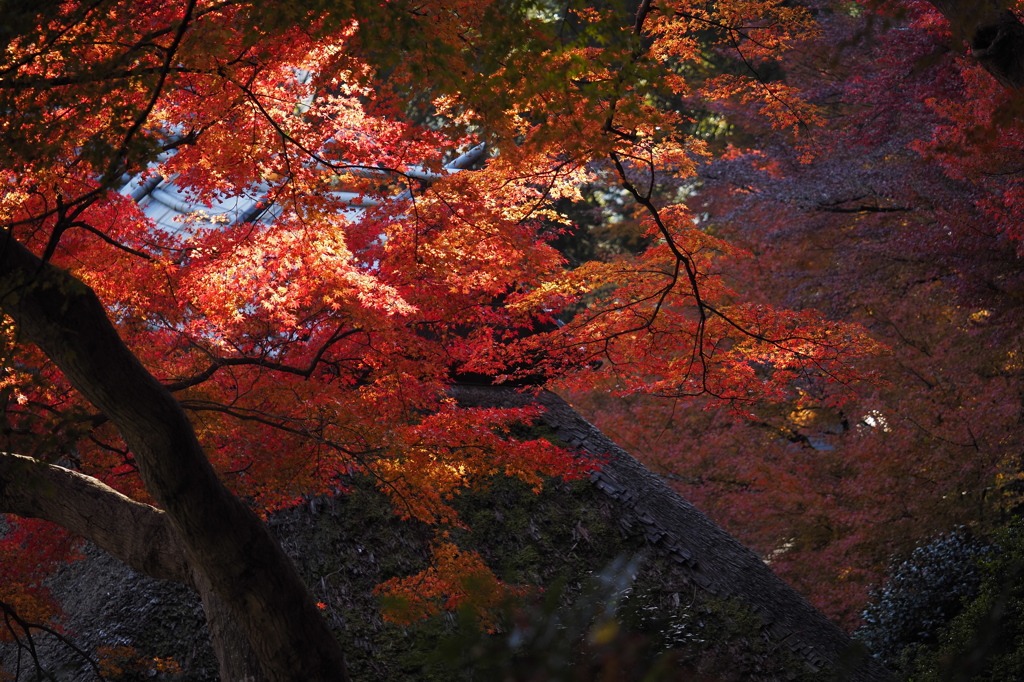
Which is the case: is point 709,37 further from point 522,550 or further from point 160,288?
point 160,288

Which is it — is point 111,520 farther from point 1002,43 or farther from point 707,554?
point 707,554

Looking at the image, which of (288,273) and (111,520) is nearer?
(111,520)

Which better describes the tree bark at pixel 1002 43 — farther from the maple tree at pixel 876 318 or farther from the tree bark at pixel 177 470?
the tree bark at pixel 177 470

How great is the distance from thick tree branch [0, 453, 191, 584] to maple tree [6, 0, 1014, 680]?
1cm

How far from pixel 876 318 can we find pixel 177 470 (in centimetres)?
936

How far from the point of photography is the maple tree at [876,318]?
866 cm

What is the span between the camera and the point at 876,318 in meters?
10.9

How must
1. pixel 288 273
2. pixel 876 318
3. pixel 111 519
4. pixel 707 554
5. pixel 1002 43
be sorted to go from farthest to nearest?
pixel 876 318 < pixel 707 554 < pixel 288 273 < pixel 111 519 < pixel 1002 43

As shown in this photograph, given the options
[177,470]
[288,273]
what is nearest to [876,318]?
[288,273]

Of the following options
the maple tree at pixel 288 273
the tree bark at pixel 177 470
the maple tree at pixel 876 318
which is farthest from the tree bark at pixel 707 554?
the tree bark at pixel 177 470

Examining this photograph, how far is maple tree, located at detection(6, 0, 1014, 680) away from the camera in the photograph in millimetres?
3896

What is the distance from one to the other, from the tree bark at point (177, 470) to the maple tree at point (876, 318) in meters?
4.95

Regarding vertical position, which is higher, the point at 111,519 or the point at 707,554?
the point at 707,554

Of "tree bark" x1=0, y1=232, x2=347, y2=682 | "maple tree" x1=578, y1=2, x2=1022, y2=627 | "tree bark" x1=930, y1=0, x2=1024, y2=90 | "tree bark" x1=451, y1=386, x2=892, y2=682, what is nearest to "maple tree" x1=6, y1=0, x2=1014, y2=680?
"tree bark" x1=0, y1=232, x2=347, y2=682
